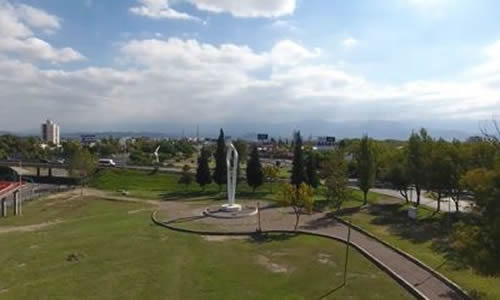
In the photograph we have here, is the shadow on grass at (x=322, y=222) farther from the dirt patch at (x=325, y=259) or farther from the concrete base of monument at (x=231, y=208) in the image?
the concrete base of monument at (x=231, y=208)

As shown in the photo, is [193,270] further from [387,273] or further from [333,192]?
[333,192]

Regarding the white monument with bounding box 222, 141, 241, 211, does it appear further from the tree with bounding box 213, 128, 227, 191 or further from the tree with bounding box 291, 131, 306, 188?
the tree with bounding box 213, 128, 227, 191

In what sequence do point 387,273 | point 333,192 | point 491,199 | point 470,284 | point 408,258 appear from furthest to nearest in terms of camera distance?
point 333,192 → point 408,258 → point 387,273 → point 470,284 → point 491,199

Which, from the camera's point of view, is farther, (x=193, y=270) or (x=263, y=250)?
(x=263, y=250)

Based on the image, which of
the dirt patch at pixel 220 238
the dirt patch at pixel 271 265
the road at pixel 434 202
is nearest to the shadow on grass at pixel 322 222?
the dirt patch at pixel 220 238

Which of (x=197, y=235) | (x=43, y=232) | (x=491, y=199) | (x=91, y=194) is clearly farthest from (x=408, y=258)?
(x=91, y=194)
